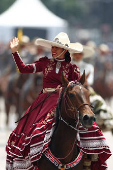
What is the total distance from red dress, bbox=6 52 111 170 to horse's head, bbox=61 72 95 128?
13.2 inches

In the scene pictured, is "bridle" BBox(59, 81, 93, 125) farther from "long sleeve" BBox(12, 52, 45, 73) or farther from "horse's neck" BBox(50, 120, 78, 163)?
"long sleeve" BBox(12, 52, 45, 73)

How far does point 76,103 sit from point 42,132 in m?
0.59

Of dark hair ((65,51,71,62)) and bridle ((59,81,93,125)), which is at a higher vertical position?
dark hair ((65,51,71,62))

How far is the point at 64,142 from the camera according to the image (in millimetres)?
6434

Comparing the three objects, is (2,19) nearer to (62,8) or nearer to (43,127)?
(43,127)

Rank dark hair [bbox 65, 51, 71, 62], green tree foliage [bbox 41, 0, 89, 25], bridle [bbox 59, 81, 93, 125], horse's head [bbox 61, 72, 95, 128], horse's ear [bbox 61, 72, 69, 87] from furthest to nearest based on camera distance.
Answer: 1. green tree foliage [bbox 41, 0, 89, 25]
2. dark hair [bbox 65, 51, 71, 62]
3. horse's ear [bbox 61, 72, 69, 87]
4. bridle [bbox 59, 81, 93, 125]
5. horse's head [bbox 61, 72, 95, 128]

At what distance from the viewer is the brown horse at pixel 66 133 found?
6211 millimetres

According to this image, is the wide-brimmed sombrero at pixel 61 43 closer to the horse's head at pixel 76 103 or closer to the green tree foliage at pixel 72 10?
the horse's head at pixel 76 103

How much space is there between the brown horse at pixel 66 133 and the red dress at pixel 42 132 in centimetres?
10

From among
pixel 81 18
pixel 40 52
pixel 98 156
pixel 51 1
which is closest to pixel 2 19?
pixel 40 52

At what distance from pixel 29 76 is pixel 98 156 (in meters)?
8.77

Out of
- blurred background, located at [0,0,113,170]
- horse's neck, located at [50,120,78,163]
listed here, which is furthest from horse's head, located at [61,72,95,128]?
→ blurred background, located at [0,0,113,170]

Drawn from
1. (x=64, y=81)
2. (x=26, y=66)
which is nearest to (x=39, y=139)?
(x=64, y=81)

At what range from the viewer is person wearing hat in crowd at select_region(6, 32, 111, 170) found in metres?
6.47
